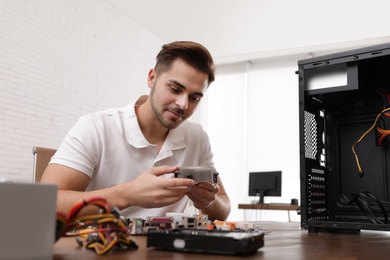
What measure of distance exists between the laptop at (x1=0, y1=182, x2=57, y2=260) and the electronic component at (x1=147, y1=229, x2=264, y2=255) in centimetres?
15

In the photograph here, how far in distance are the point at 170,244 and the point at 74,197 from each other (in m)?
0.54

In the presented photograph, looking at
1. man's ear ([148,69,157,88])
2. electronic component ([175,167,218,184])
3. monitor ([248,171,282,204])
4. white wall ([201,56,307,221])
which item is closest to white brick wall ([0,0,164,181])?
white wall ([201,56,307,221])

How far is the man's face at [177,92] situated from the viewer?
121 cm

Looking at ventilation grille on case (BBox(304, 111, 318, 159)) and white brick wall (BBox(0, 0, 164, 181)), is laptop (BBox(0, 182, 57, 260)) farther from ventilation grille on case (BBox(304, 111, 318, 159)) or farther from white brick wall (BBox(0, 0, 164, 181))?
white brick wall (BBox(0, 0, 164, 181))

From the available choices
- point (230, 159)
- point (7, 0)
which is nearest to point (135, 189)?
point (7, 0)

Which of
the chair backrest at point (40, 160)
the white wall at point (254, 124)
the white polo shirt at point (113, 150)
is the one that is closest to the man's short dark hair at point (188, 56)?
the white polo shirt at point (113, 150)

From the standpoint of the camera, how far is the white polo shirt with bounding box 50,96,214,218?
3.71 feet

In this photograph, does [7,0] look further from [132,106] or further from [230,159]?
[230,159]

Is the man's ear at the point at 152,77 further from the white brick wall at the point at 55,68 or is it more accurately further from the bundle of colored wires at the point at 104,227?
the white brick wall at the point at 55,68

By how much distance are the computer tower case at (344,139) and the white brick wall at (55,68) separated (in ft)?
9.78

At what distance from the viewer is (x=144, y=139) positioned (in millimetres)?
1224

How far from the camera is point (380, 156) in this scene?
918 mm

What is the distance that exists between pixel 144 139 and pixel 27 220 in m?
0.93

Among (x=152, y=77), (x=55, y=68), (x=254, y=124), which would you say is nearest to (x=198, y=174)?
(x=152, y=77)
